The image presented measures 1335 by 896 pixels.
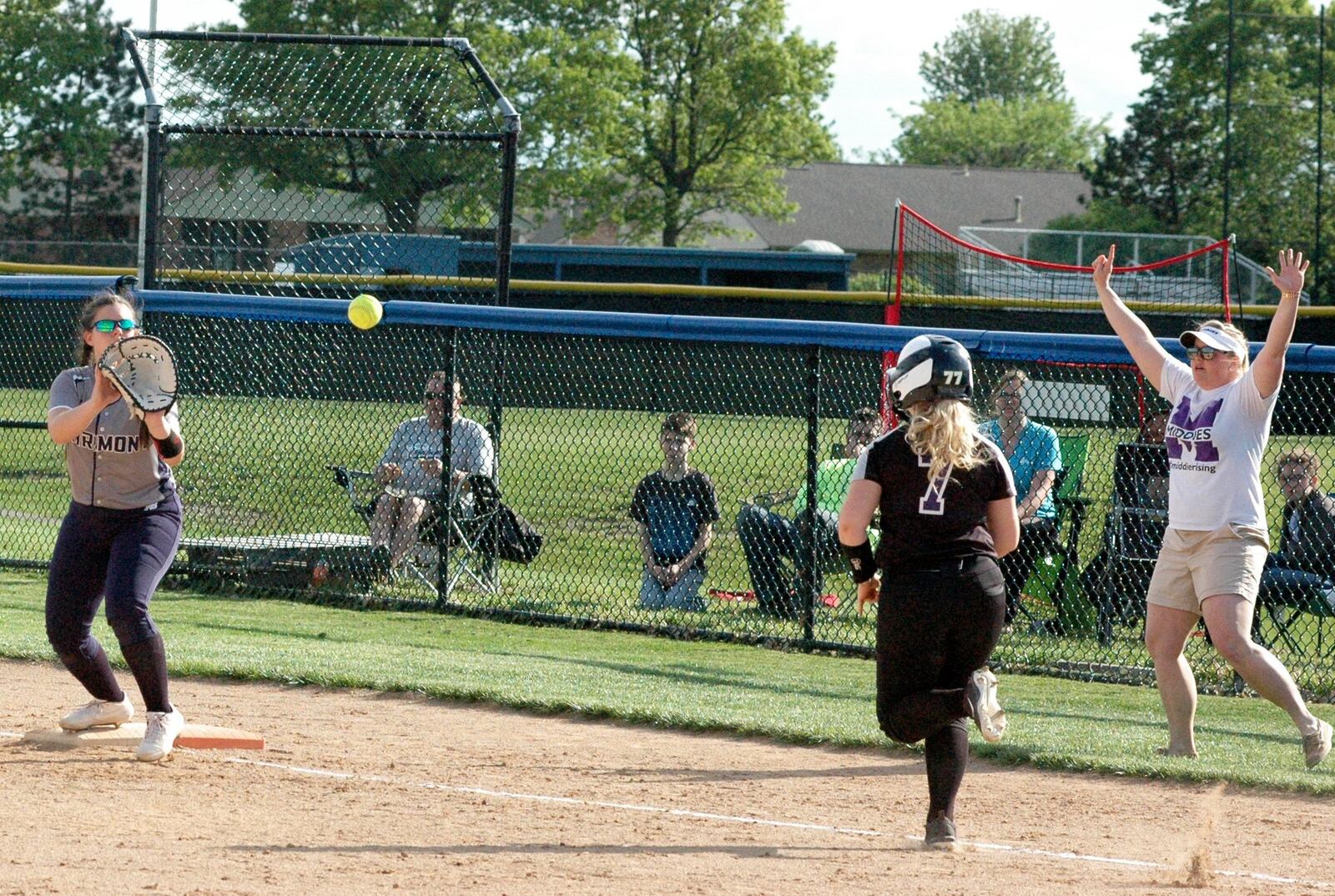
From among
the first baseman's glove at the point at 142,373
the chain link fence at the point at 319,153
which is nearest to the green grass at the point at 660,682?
the first baseman's glove at the point at 142,373

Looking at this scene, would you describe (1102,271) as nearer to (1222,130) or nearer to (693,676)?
(693,676)

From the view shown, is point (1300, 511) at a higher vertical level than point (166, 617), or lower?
higher

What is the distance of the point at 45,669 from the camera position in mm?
7656

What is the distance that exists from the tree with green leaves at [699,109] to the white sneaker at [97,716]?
3545cm

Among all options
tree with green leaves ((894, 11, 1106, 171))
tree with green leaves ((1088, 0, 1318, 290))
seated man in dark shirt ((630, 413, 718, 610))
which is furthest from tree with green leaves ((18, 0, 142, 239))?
tree with green leaves ((894, 11, 1106, 171))

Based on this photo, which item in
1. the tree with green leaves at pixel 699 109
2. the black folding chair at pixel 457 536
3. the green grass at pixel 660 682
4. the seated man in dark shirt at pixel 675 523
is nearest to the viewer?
the green grass at pixel 660 682

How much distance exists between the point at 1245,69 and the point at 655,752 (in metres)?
36.6

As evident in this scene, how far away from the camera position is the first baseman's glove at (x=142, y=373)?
5.44 m

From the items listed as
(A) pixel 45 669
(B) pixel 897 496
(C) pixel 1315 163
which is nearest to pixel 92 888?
(B) pixel 897 496

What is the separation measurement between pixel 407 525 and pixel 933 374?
564 centimetres

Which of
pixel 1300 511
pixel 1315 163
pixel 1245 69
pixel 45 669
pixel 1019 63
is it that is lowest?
pixel 45 669

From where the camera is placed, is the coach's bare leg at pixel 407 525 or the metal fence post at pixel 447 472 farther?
the coach's bare leg at pixel 407 525

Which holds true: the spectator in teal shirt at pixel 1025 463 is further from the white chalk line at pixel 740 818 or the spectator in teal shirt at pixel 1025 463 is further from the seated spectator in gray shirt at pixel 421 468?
the white chalk line at pixel 740 818

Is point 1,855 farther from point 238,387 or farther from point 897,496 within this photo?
point 238,387
